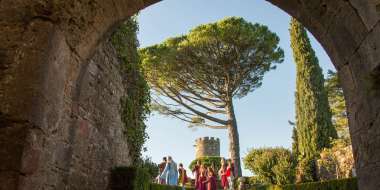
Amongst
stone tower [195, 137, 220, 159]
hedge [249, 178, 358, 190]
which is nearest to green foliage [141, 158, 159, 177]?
hedge [249, 178, 358, 190]

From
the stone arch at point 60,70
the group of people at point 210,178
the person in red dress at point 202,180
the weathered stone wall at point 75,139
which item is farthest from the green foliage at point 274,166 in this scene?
the stone arch at point 60,70

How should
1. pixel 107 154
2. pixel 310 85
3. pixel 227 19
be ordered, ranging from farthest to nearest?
pixel 227 19
pixel 310 85
pixel 107 154

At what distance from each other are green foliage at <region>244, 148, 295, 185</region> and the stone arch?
9.46 m

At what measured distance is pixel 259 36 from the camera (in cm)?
1664

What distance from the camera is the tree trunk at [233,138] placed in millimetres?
15836

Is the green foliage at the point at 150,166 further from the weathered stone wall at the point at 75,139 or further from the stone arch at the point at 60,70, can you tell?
the stone arch at the point at 60,70

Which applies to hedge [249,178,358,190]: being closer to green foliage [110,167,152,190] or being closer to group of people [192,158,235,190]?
group of people [192,158,235,190]

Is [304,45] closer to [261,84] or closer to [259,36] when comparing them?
[259,36]

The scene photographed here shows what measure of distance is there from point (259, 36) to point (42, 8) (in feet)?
49.4

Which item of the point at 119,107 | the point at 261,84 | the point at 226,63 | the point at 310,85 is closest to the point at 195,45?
the point at 226,63

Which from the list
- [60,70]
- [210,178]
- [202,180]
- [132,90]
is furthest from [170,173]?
[60,70]

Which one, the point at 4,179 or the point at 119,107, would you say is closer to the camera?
the point at 4,179

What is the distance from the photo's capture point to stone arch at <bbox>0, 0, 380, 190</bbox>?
85.7 inches

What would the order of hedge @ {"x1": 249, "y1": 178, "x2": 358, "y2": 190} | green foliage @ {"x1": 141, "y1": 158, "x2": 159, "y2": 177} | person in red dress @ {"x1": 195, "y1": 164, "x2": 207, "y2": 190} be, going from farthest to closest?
person in red dress @ {"x1": 195, "y1": 164, "x2": 207, "y2": 190}
green foliage @ {"x1": 141, "y1": 158, "x2": 159, "y2": 177}
hedge @ {"x1": 249, "y1": 178, "x2": 358, "y2": 190}
